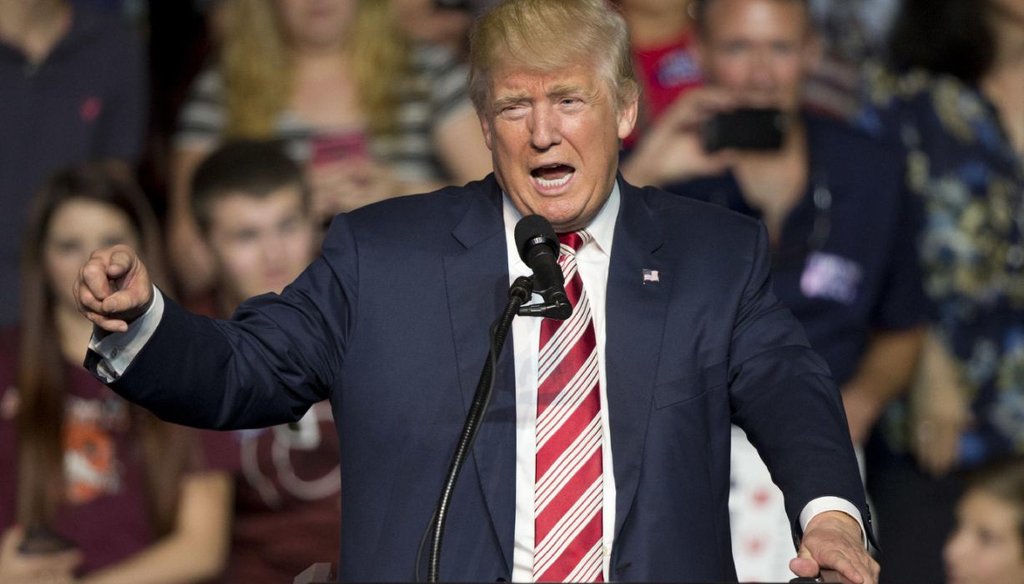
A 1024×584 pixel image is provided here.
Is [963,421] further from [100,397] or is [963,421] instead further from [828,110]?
[100,397]

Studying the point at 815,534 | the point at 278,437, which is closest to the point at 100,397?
the point at 278,437

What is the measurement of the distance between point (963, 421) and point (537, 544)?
2.81 metres

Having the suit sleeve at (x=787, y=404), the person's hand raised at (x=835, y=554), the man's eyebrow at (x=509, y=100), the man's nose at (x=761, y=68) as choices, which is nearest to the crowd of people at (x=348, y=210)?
the man's nose at (x=761, y=68)

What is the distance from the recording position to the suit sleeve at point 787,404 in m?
2.19

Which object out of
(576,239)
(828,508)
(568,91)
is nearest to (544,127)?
(568,91)

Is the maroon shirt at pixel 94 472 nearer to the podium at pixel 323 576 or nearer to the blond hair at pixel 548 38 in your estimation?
the blond hair at pixel 548 38

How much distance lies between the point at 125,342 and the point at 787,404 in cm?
94

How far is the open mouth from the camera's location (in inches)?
94.2

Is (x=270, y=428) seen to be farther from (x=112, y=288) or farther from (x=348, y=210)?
(x=112, y=288)

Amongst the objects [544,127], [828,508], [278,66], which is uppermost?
[544,127]

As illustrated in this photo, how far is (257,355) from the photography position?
221cm

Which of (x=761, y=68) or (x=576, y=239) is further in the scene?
(x=761, y=68)

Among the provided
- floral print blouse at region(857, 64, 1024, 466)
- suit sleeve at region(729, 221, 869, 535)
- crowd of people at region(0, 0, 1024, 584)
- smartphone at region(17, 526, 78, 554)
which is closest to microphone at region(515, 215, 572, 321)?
suit sleeve at region(729, 221, 869, 535)

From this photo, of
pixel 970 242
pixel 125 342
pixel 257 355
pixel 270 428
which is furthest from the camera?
pixel 970 242
